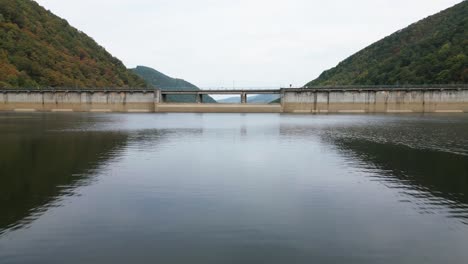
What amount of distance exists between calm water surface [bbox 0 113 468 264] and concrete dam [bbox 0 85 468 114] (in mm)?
77196

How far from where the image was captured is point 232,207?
13.8m

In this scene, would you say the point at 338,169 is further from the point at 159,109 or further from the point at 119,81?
the point at 119,81

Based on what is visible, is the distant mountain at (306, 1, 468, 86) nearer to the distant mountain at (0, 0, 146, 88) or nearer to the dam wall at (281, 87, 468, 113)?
the dam wall at (281, 87, 468, 113)

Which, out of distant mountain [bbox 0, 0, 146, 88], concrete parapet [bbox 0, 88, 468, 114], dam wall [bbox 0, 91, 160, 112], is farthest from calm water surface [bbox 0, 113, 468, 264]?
distant mountain [bbox 0, 0, 146, 88]

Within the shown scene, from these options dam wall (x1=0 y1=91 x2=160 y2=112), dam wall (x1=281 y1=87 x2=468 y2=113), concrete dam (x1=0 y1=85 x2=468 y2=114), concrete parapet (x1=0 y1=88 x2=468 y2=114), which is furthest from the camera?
dam wall (x1=0 y1=91 x2=160 y2=112)

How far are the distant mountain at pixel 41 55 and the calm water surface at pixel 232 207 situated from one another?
119759 millimetres

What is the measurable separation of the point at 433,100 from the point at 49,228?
10461cm

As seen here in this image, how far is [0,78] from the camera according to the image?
120 m

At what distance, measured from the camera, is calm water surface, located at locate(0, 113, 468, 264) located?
991cm

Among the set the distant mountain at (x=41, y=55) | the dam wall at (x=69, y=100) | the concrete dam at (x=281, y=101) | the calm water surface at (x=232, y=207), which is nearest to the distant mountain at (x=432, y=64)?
the concrete dam at (x=281, y=101)

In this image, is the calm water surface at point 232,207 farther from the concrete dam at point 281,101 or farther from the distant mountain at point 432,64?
the distant mountain at point 432,64

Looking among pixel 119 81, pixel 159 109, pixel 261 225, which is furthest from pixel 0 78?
pixel 261 225

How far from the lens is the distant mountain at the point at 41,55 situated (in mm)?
132712

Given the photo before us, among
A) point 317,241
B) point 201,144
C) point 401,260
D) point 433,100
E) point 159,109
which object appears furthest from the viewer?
point 159,109
